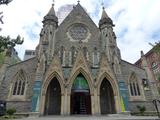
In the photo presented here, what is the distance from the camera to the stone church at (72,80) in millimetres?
18438

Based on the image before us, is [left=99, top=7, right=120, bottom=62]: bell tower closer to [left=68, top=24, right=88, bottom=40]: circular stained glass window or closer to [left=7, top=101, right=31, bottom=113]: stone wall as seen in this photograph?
[left=68, top=24, right=88, bottom=40]: circular stained glass window

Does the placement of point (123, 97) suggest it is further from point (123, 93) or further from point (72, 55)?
point (72, 55)

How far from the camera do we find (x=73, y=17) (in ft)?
89.5

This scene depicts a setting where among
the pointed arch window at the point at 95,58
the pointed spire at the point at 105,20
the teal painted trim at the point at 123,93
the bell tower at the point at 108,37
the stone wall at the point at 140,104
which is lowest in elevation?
the stone wall at the point at 140,104

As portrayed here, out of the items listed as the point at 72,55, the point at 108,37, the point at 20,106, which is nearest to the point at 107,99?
the point at 72,55

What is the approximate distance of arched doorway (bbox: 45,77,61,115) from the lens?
19.7 m

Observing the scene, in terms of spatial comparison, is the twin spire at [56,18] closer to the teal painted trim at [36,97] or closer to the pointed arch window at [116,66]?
the pointed arch window at [116,66]

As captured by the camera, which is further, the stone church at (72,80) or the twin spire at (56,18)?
the twin spire at (56,18)

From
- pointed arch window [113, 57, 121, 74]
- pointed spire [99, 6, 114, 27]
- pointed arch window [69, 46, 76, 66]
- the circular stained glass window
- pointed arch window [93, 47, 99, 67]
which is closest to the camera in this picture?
pointed arch window [113, 57, 121, 74]

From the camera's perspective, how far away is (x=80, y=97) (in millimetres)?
21266

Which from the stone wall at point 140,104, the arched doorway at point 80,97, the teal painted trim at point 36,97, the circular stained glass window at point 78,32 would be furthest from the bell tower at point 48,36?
the stone wall at point 140,104

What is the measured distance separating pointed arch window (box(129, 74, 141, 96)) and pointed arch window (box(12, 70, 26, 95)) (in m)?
14.4

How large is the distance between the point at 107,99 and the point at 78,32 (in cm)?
1179

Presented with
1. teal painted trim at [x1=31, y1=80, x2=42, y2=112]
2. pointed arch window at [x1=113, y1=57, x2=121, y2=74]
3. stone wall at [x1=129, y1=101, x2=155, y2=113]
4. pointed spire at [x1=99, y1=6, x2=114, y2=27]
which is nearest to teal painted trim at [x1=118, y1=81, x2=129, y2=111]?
pointed arch window at [x1=113, y1=57, x2=121, y2=74]
